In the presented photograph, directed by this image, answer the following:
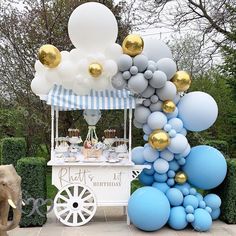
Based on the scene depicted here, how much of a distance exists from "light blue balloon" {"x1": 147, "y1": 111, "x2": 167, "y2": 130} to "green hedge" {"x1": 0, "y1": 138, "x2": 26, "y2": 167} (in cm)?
196

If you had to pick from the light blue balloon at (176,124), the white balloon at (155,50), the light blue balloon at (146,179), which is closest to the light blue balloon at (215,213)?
the light blue balloon at (146,179)

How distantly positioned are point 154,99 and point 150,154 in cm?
78

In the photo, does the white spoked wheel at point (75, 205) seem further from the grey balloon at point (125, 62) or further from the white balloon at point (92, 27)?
the white balloon at point (92, 27)

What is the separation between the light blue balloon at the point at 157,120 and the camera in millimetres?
6270

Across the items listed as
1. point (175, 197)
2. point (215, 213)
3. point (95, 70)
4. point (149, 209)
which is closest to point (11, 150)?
point (95, 70)

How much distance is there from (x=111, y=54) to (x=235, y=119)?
185 inches

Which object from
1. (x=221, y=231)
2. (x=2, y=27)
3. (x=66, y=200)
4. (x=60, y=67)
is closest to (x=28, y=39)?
(x=2, y=27)

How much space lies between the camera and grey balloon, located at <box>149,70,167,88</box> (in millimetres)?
6172

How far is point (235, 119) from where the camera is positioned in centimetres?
1013

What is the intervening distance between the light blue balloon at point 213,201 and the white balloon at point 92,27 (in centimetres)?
262

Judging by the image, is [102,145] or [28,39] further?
[28,39]

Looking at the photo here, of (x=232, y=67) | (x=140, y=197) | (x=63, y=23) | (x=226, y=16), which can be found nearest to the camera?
(x=140, y=197)

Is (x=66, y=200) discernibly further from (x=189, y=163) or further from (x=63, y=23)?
(x=63, y=23)

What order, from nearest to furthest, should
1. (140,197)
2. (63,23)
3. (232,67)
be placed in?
(140,197) → (232,67) → (63,23)
